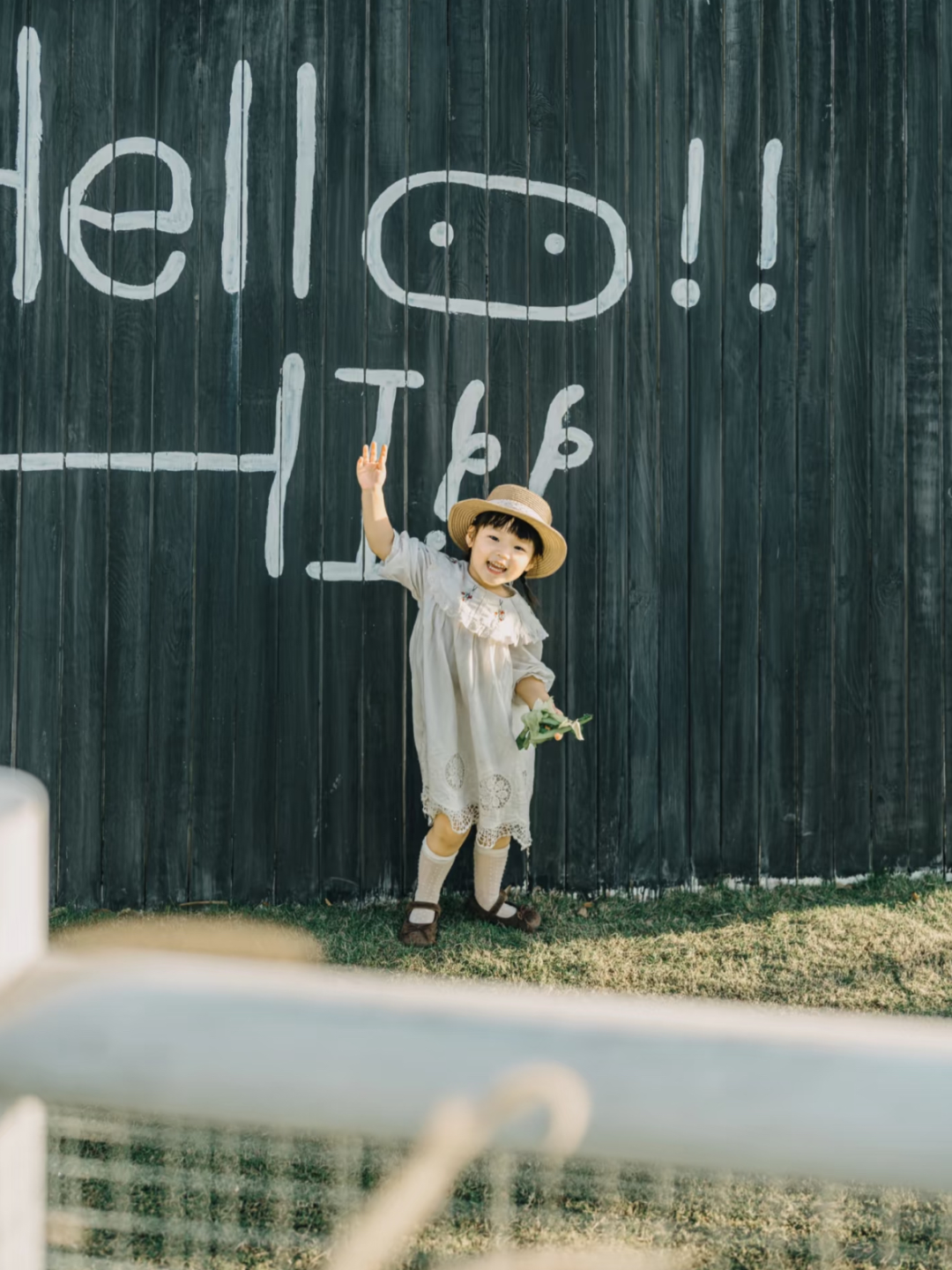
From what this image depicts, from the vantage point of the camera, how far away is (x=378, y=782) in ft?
11.3

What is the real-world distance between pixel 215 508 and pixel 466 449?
0.92 metres

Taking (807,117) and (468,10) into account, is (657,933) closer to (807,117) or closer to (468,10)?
(807,117)

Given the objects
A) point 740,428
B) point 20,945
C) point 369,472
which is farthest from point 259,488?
point 20,945

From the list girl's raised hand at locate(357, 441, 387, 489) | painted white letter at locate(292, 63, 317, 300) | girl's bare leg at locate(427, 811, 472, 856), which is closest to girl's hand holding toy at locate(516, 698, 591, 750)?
girl's bare leg at locate(427, 811, 472, 856)

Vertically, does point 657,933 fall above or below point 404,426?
below

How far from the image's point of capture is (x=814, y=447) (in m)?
3.66

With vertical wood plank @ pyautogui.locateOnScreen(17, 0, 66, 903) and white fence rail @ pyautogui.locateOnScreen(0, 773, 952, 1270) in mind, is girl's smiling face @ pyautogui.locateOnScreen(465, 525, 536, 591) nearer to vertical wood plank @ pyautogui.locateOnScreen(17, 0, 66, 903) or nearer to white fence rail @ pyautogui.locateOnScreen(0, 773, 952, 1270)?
vertical wood plank @ pyautogui.locateOnScreen(17, 0, 66, 903)

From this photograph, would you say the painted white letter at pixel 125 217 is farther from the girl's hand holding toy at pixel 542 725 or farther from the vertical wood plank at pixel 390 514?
the girl's hand holding toy at pixel 542 725

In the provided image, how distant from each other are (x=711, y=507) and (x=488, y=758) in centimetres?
133

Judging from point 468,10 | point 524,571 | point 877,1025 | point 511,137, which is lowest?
point 877,1025

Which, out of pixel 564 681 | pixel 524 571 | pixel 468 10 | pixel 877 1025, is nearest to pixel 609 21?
pixel 468 10

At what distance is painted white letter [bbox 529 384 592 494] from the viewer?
3.51 meters

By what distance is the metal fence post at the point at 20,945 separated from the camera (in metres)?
0.64

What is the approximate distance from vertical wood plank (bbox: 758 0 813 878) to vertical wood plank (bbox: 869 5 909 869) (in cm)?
32
